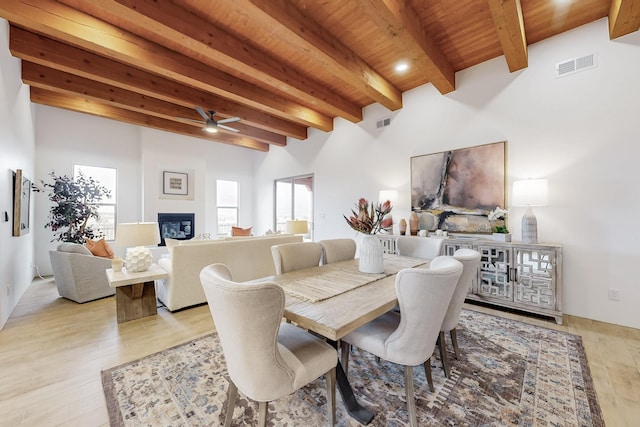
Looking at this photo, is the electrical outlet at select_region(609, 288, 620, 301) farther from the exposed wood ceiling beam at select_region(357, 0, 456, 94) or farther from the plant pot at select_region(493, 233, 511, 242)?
the exposed wood ceiling beam at select_region(357, 0, 456, 94)

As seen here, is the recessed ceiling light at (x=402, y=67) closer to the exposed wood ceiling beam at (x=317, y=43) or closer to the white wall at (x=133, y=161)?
the exposed wood ceiling beam at (x=317, y=43)

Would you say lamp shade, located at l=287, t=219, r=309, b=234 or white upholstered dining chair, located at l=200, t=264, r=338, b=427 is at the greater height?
lamp shade, located at l=287, t=219, r=309, b=234

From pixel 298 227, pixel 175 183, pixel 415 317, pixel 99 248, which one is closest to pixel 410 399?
pixel 415 317

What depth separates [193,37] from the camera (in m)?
2.63

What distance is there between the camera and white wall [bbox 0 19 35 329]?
272cm

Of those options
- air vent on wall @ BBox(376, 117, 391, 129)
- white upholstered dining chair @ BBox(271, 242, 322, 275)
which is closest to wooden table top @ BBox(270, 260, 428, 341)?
white upholstered dining chair @ BBox(271, 242, 322, 275)

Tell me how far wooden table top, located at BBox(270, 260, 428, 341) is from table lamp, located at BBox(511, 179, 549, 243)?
228 cm

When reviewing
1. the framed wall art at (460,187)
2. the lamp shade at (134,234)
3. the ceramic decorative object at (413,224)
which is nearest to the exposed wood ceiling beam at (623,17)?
the framed wall art at (460,187)

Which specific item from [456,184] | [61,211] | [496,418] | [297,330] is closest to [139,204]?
[61,211]

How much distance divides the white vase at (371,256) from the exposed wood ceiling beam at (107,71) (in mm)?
3827

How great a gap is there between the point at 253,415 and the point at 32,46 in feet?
14.2

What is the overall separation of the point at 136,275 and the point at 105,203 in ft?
12.2

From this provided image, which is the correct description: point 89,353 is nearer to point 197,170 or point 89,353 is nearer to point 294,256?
point 294,256

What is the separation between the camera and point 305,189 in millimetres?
6262
